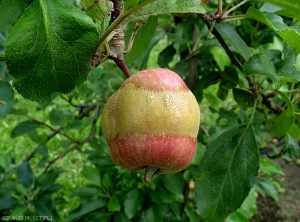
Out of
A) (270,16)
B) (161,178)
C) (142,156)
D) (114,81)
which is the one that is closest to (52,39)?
(142,156)

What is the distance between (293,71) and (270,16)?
0.24 meters

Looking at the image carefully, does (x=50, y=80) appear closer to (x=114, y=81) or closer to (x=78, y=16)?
(x=78, y=16)

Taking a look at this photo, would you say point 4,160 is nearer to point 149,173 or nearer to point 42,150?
point 42,150

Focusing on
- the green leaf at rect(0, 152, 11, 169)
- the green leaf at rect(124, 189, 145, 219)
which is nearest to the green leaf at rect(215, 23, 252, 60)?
the green leaf at rect(124, 189, 145, 219)

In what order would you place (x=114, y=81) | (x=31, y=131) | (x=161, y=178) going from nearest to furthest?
(x=114, y=81) < (x=161, y=178) < (x=31, y=131)

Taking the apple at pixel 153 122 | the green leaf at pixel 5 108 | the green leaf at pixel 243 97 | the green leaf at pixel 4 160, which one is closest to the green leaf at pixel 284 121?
the green leaf at pixel 243 97

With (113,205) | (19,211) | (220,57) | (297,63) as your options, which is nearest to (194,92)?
(220,57)

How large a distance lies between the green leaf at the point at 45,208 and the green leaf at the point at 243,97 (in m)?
0.89

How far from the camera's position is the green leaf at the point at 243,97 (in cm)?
117

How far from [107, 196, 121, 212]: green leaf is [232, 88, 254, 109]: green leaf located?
655 millimetres

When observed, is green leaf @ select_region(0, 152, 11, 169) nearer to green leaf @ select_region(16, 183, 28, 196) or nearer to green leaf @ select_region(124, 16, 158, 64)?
green leaf @ select_region(16, 183, 28, 196)

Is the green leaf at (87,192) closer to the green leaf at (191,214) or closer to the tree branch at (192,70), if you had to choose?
the green leaf at (191,214)

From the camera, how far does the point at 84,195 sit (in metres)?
1.67

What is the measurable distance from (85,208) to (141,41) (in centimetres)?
89
